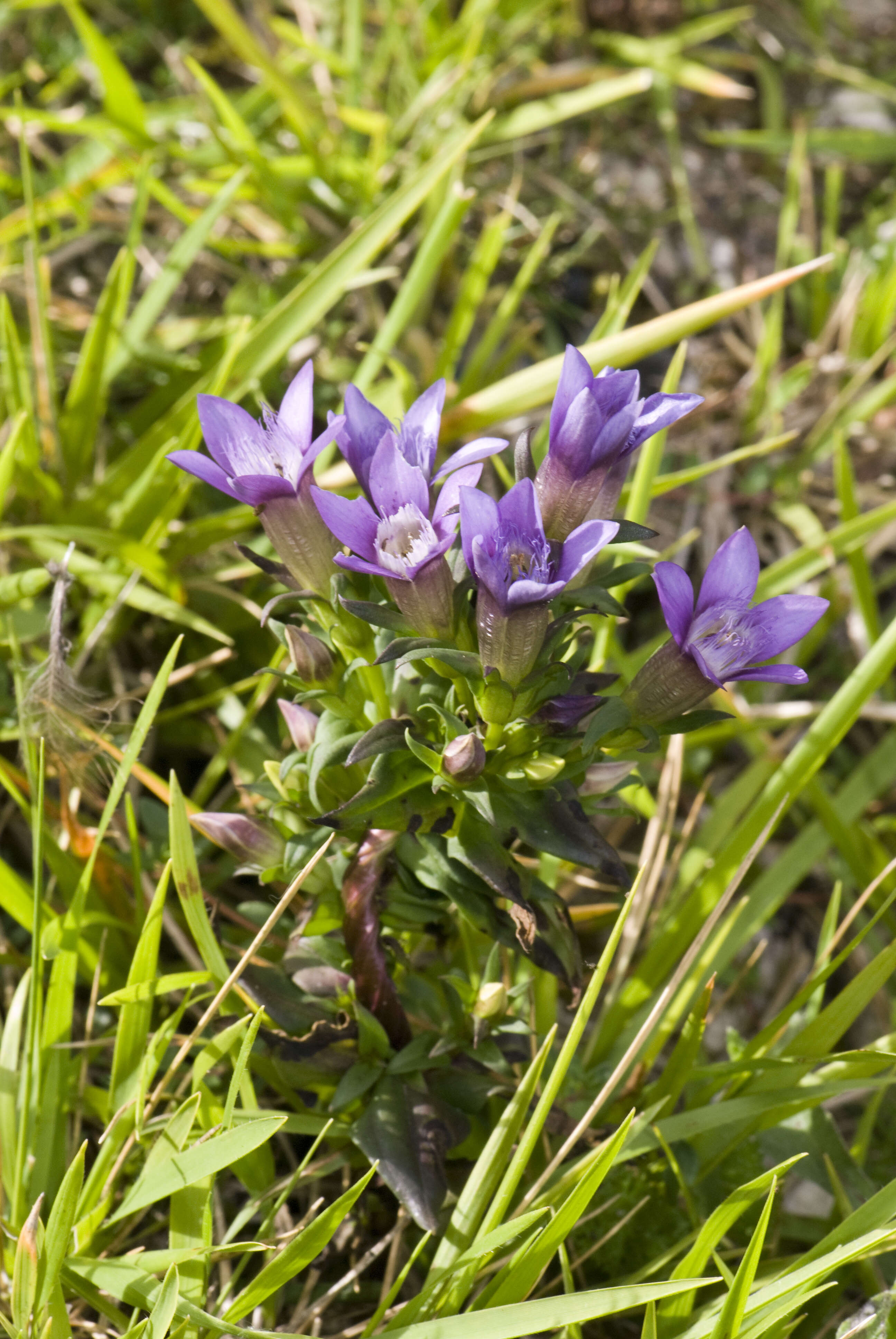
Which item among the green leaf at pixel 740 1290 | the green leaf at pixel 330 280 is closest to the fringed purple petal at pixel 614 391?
the green leaf at pixel 740 1290

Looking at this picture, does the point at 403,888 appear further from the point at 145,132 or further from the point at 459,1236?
the point at 145,132

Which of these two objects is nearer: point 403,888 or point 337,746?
point 337,746

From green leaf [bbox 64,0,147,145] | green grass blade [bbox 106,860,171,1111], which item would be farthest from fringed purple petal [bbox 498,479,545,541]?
green leaf [bbox 64,0,147,145]

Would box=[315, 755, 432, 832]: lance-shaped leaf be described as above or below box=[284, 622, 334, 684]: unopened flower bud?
below

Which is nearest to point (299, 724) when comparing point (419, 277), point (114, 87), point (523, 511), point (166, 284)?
point (523, 511)

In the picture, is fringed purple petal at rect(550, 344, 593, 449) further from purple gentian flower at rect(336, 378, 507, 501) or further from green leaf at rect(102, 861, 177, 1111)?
green leaf at rect(102, 861, 177, 1111)

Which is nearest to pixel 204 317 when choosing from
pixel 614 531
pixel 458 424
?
pixel 458 424

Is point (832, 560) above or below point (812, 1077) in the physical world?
above
